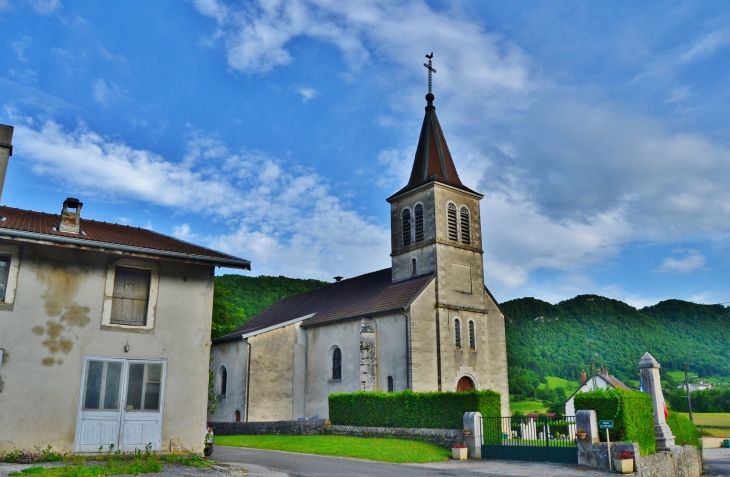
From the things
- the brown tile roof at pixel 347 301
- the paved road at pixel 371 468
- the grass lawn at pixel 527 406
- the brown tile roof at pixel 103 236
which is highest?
the brown tile roof at pixel 347 301

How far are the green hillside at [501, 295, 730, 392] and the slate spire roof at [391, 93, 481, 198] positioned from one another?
1610 inches

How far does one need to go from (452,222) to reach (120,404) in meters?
22.3

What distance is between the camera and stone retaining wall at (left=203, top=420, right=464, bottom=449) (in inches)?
810

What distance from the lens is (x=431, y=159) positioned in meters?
35.4

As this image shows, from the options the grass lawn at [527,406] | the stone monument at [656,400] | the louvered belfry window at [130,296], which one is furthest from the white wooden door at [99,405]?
the grass lawn at [527,406]

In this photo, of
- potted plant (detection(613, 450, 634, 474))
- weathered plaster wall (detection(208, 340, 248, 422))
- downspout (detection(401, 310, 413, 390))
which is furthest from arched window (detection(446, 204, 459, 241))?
potted plant (detection(613, 450, 634, 474))

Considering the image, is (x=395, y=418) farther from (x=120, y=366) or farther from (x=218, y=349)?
(x=218, y=349)

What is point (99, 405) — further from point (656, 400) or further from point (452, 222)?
point (452, 222)

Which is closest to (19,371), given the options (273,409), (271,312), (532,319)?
(273,409)

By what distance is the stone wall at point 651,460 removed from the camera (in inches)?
635

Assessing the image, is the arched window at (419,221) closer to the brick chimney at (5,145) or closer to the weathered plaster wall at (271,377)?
the weathered plaster wall at (271,377)

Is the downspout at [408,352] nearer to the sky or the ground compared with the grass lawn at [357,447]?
nearer to the sky

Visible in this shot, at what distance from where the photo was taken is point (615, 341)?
241 ft

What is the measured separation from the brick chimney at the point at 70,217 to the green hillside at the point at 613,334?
62.3 meters
